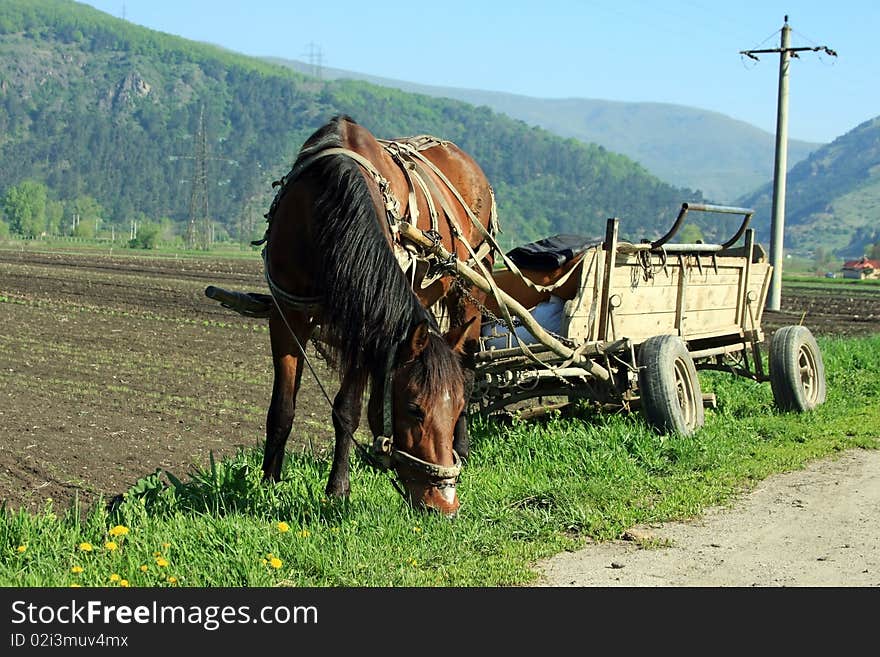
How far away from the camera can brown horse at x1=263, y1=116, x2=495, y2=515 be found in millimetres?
4992

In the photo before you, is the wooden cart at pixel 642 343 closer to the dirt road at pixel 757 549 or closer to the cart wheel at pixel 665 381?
the cart wheel at pixel 665 381

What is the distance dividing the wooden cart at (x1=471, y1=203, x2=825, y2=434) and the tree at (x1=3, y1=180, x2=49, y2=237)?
4473 inches

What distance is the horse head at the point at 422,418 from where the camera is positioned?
16.2 ft

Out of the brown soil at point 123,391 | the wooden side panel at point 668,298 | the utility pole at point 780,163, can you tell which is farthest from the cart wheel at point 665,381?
the utility pole at point 780,163

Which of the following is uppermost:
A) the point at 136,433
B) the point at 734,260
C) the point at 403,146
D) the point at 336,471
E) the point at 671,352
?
the point at 403,146

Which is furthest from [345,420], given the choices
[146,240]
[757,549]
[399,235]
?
[146,240]

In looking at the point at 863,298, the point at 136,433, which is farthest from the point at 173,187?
the point at 136,433

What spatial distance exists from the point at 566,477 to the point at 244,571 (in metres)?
2.75

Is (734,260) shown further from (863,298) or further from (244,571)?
(863,298)

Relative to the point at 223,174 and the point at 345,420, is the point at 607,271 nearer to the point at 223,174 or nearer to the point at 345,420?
the point at 345,420

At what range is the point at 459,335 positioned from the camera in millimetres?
7977

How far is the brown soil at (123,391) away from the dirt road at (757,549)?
350 cm

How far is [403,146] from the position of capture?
304 inches

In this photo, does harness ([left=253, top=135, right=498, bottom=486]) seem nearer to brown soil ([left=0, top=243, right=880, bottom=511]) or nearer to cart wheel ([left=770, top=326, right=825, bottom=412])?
brown soil ([left=0, top=243, right=880, bottom=511])
